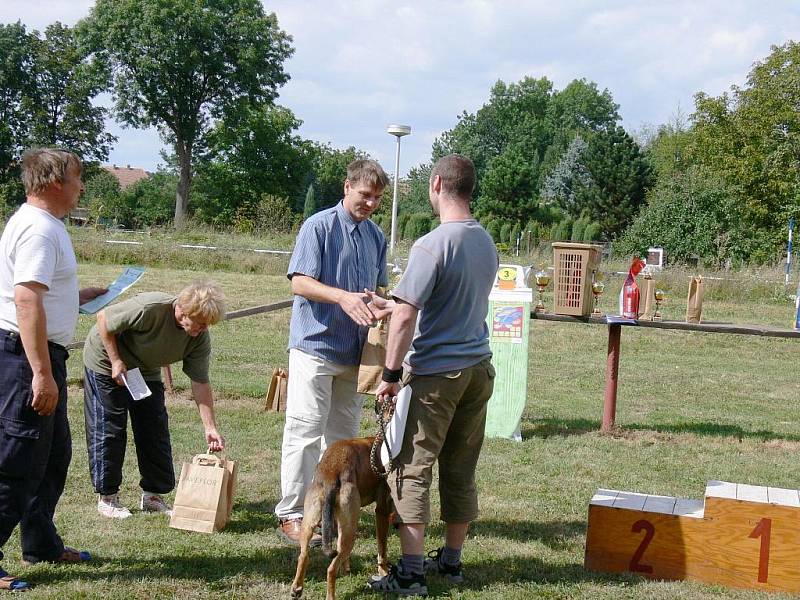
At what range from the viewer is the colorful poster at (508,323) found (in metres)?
7.26

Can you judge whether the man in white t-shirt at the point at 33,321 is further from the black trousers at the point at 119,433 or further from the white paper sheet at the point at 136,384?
the black trousers at the point at 119,433

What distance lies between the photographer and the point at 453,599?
3.74m

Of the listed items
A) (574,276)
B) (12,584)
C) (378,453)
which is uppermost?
(574,276)

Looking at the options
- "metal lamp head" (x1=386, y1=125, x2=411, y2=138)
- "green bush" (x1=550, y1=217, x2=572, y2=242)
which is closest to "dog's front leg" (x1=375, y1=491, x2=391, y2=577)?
"metal lamp head" (x1=386, y1=125, x2=411, y2=138)

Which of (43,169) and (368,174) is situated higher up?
(368,174)

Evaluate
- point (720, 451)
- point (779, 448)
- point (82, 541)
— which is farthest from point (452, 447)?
point (779, 448)

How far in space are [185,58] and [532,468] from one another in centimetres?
4015

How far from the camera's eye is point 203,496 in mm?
4555

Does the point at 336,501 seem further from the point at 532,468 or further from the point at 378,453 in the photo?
the point at 532,468

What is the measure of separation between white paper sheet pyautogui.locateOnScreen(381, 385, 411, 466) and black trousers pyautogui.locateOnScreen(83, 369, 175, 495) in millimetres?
1698

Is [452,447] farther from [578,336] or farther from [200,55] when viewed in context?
[200,55]

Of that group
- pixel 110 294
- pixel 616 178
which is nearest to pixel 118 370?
pixel 110 294

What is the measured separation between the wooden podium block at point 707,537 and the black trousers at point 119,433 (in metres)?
2.46

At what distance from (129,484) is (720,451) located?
15.6 feet
